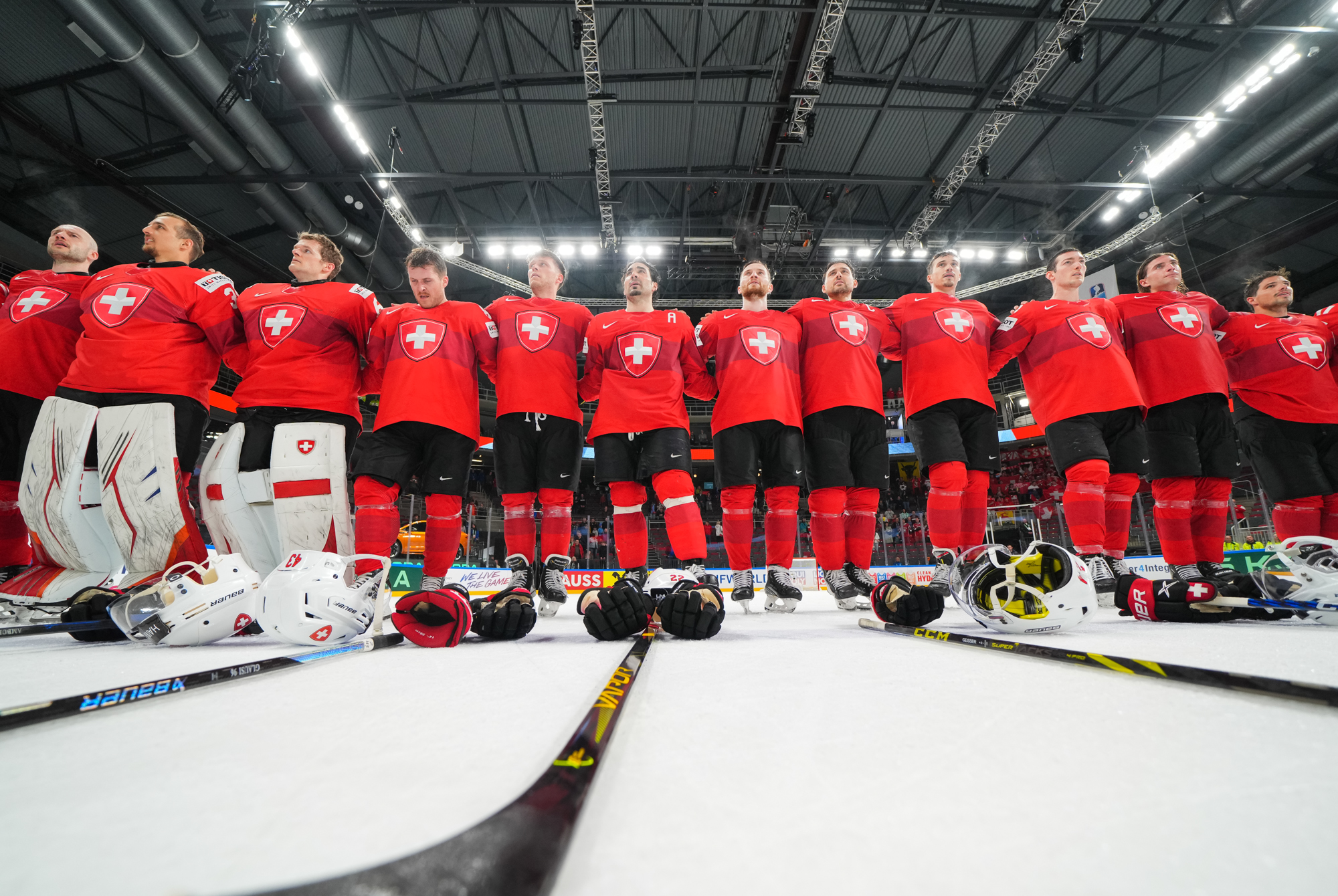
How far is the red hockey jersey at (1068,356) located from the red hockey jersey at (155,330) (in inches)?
185

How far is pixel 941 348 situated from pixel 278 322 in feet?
12.3

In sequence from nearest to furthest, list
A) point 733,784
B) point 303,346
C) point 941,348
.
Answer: point 733,784
point 303,346
point 941,348

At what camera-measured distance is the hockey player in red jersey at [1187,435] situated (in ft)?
10.8

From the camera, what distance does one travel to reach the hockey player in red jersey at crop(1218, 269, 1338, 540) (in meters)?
3.38

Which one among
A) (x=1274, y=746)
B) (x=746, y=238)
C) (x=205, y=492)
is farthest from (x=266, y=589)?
(x=746, y=238)

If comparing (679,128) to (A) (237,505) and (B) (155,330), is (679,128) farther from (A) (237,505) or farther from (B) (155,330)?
(A) (237,505)

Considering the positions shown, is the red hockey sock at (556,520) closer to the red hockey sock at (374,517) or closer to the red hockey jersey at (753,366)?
the red hockey sock at (374,517)

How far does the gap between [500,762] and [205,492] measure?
9.47 feet

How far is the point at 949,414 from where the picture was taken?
3367 millimetres

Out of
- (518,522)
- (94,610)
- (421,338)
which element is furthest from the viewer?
(518,522)

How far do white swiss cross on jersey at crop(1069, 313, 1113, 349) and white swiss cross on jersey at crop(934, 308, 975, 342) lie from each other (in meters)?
0.58

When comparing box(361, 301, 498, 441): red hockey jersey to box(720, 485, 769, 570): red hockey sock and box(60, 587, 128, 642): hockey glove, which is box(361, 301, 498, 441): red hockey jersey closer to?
box(60, 587, 128, 642): hockey glove

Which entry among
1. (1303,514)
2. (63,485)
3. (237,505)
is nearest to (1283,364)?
(1303,514)

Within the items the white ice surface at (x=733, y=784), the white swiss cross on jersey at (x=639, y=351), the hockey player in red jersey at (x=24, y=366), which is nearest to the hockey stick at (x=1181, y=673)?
the white ice surface at (x=733, y=784)
